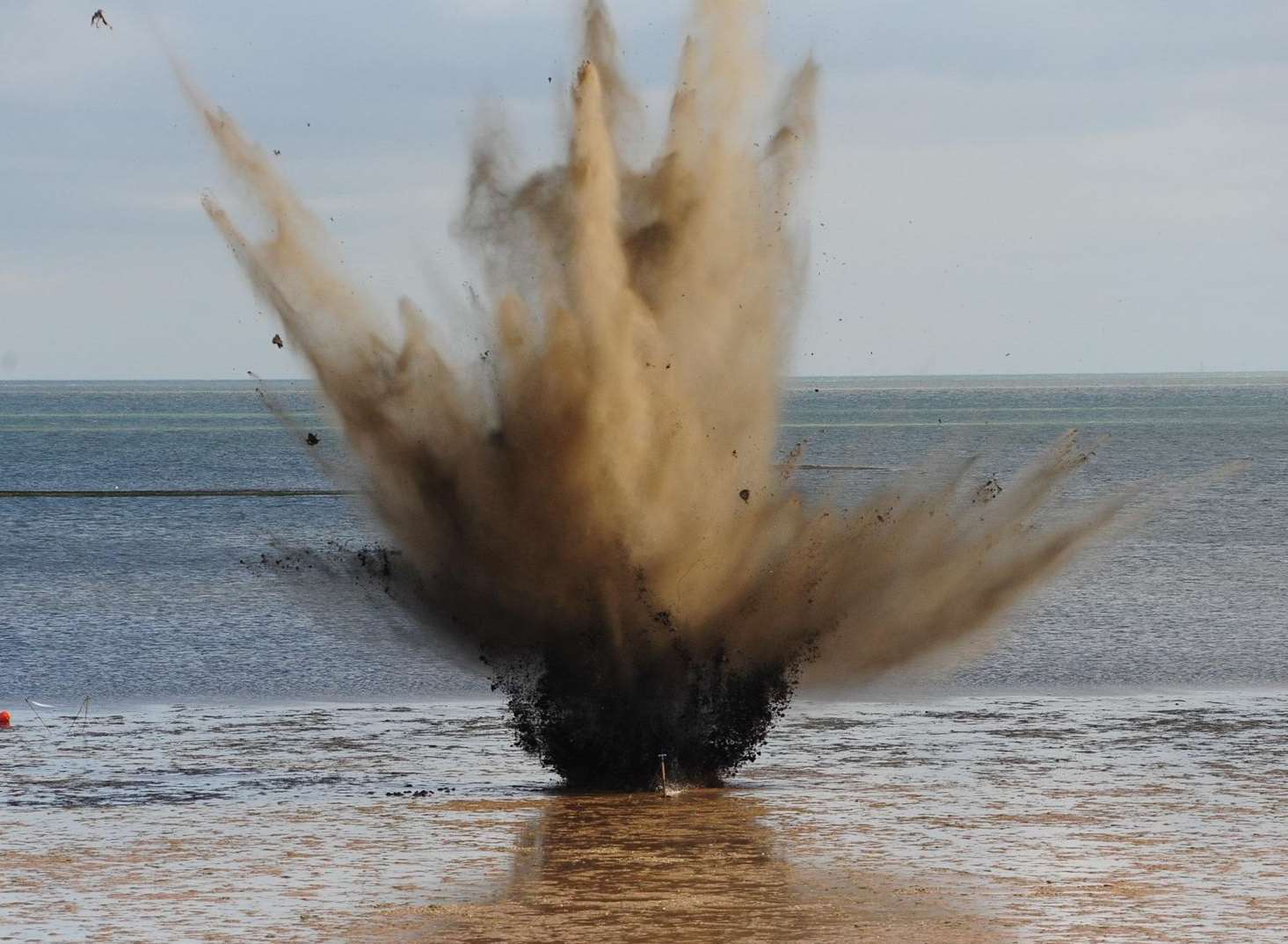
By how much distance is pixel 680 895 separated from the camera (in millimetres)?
16016

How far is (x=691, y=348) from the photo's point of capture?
68.6ft

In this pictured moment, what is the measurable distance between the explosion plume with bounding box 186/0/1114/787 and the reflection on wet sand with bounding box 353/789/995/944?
6.83ft

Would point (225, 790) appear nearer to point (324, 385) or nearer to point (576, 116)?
point (324, 385)

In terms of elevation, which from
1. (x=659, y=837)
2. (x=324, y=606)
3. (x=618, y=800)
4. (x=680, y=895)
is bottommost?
(x=680, y=895)

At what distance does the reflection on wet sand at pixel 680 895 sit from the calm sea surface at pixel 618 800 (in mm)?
45

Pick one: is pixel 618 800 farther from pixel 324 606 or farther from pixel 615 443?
pixel 324 606

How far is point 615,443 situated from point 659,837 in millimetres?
4144

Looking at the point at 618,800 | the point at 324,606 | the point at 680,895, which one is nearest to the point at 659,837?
the point at 618,800

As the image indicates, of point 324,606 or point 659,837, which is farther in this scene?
point 324,606

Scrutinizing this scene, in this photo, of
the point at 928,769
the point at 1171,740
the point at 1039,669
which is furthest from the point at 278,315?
the point at 1039,669

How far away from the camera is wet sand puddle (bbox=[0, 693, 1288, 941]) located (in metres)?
15.2

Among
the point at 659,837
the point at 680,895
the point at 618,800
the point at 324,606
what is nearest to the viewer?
the point at 680,895

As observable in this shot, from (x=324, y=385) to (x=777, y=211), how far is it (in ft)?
17.1

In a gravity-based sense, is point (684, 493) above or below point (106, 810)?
above
